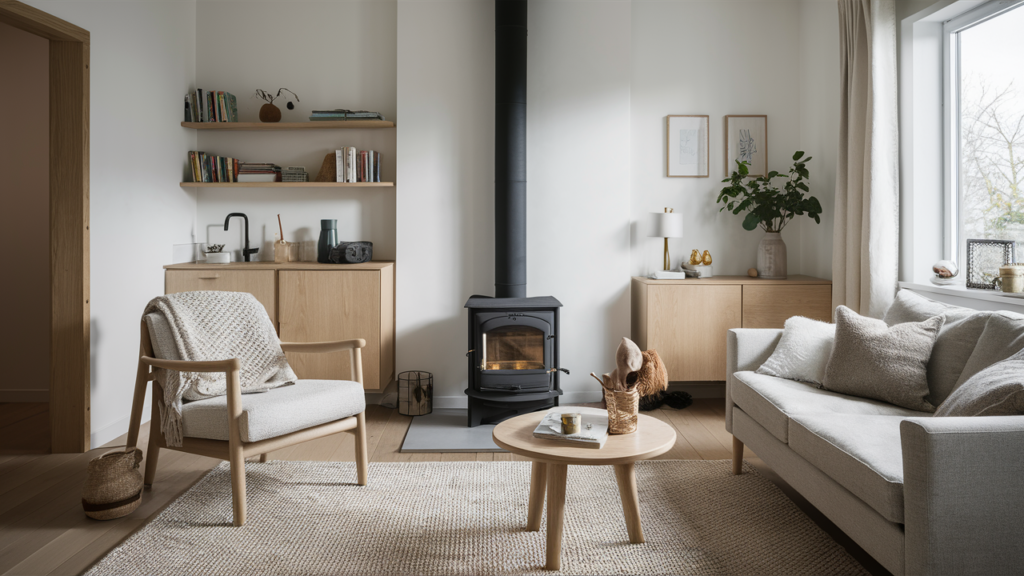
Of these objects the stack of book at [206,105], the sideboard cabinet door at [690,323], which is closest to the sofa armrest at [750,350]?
the sideboard cabinet door at [690,323]

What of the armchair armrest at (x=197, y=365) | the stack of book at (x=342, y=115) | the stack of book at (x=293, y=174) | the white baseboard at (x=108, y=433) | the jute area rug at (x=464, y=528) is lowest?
the jute area rug at (x=464, y=528)

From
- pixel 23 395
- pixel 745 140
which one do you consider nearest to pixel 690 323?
pixel 745 140

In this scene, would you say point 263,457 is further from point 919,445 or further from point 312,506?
point 919,445

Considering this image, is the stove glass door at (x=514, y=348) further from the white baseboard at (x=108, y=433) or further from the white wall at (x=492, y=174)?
the white baseboard at (x=108, y=433)

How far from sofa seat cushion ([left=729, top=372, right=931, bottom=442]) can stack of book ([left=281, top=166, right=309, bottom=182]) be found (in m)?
2.99

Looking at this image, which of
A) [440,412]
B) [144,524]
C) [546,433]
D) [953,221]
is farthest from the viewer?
[440,412]

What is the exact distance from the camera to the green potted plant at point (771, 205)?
4.19 metres

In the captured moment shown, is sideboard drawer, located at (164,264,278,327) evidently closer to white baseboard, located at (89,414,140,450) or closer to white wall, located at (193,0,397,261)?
white wall, located at (193,0,397,261)

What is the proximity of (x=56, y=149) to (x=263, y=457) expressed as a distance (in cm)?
181

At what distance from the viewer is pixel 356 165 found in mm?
4195

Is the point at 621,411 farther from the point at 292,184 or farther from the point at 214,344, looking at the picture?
the point at 292,184

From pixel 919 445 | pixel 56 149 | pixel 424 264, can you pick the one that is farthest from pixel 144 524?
pixel 919 445

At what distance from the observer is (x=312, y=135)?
4.38 metres

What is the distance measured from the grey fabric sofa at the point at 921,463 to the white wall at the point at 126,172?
10.6 ft
